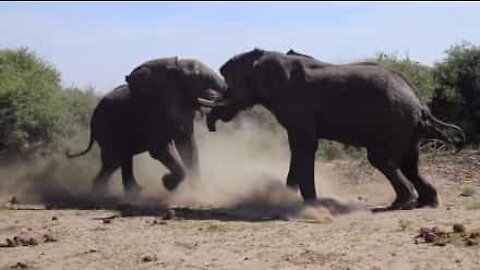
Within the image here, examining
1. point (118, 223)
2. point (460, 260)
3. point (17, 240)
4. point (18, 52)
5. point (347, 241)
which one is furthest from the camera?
point (18, 52)

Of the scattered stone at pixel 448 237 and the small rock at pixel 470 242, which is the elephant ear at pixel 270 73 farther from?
the small rock at pixel 470 242

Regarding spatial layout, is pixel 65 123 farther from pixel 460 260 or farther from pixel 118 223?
pixel 460 260

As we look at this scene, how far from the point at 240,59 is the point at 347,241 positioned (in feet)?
18.5

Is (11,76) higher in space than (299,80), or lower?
higher

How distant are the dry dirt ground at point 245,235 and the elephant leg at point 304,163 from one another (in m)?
0.29

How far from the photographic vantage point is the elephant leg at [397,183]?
15.6 meters

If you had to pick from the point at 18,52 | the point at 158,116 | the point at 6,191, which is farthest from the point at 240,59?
the point at 18,52

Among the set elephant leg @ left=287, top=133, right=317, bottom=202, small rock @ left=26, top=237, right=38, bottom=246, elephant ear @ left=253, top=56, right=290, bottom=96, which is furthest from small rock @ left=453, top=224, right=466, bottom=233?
small rock @ left=26, top=237, right=38, bottom=246

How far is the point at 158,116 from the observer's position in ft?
61.5

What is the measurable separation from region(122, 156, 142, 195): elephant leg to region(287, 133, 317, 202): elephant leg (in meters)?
4.64

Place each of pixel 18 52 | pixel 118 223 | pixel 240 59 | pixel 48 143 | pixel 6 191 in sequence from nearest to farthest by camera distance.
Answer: pixel 118 223 < pixel 240 59 < pixel 6 191 < pixel 48 143 < pixel 18 52

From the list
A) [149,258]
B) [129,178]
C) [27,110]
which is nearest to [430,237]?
[149,258]

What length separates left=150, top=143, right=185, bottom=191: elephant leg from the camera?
1806 centimetres

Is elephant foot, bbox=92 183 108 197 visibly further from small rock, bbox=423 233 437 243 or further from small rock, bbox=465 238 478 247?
small rock, bbox=465 238 478 247
